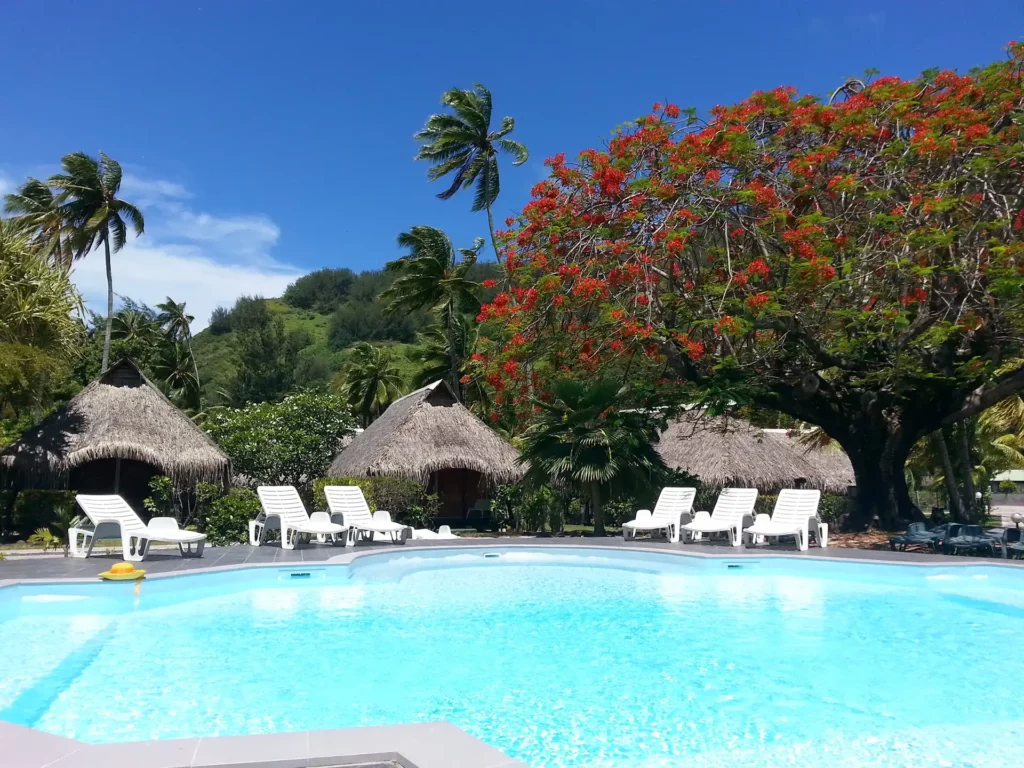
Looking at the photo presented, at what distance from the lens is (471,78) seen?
89.3 ft

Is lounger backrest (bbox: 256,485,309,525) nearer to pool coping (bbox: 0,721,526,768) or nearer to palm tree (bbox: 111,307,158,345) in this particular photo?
pool coping (bbox: 0,721,526,768)

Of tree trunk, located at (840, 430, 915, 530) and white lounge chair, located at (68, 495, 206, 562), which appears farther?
tree trunk, located at (840, 430, 915, 530)

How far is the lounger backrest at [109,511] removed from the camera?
964 cm

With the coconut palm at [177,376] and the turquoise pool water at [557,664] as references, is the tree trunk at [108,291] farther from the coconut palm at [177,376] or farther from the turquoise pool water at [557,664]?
the turquoise pool water at [557,664]

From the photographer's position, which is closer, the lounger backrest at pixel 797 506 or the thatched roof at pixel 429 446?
the lounger backrest at pixel 797 506

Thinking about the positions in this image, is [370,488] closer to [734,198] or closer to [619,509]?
[619,509]

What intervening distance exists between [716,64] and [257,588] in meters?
12.6

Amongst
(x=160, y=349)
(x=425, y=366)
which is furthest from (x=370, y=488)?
(x=160, y=349)

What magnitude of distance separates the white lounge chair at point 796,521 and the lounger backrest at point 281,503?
687 cm

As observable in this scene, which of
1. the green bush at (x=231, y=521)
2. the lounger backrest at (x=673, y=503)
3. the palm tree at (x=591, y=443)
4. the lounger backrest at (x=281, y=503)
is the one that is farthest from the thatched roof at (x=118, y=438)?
the lounger backrest at (x=673, y=503)

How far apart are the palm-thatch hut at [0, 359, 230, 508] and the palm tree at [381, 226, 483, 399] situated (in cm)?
993

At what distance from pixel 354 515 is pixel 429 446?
6436 millimetres

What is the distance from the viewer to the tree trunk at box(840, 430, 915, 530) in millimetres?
14812

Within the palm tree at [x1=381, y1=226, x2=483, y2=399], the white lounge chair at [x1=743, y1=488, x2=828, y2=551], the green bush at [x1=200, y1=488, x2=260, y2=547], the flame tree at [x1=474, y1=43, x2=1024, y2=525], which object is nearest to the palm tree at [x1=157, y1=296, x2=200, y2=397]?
the palm tree at [x1=381, y1=226, x2=483, y2=399]
